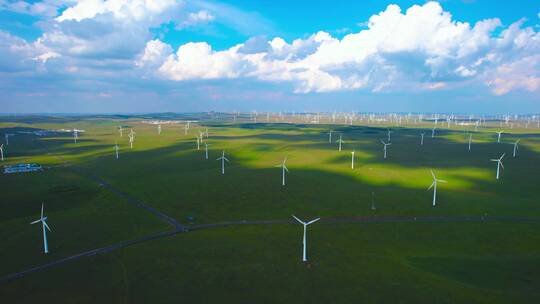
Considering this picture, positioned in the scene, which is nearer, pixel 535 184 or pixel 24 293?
pixel 24 293

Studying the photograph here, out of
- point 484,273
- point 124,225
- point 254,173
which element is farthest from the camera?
point 254,173

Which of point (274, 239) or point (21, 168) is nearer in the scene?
point (274, 239)

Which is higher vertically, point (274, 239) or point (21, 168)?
point (21, 168)

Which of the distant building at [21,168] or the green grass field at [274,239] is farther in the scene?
the distant building at [21,168]

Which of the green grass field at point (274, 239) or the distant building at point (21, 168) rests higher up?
Result: the distant building at point (21, 168)

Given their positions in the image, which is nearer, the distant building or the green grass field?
the green grass field

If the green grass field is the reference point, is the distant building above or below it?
above

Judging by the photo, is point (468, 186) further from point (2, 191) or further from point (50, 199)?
point (2, 191)

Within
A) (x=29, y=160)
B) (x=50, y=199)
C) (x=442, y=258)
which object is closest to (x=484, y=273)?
(x=442, y=258)
